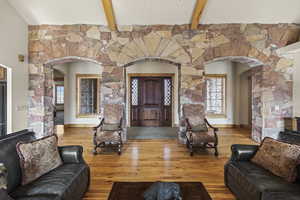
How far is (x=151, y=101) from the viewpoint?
7.30m

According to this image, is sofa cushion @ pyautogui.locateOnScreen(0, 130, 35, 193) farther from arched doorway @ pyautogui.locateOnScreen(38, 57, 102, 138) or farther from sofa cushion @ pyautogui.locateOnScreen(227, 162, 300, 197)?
arched doorway @ pyautogui.locateOnScreen(38, 57, 102, 138)

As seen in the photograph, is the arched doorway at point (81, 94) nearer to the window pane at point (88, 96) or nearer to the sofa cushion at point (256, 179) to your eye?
the window pane at point (88, 96)

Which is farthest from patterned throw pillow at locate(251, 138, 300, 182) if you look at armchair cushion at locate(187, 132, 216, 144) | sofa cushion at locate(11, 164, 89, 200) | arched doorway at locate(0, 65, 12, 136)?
arched doorway at locate(0, 65, 12, 136)

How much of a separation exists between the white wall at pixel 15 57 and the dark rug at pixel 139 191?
3.79 meters

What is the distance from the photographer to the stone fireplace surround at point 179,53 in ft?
15.2

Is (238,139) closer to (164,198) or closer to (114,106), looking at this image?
(114,106)

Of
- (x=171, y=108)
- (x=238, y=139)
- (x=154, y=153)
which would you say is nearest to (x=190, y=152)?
(x=154, y=153)

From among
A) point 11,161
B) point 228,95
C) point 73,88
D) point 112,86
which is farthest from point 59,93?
point 11,161

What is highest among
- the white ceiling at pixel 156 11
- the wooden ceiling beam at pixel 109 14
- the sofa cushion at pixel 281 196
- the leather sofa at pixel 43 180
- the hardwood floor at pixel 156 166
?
the white ceiling at pixel 156 11

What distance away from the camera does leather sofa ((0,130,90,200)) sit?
154cm

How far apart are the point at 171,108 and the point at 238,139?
2830 mm

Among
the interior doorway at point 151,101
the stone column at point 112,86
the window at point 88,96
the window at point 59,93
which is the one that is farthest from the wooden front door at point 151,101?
the window at point 59,93

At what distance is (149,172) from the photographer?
9.64 ft

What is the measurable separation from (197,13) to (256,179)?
142 inches
